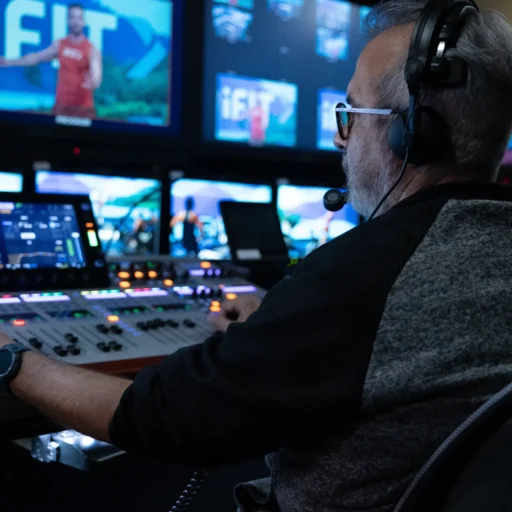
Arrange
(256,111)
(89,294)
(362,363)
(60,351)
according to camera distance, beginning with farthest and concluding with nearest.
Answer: (256,111)
(89,294)
(60,351)
(362,363)

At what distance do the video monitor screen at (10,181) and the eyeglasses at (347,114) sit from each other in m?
1.01

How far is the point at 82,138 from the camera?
1749mm

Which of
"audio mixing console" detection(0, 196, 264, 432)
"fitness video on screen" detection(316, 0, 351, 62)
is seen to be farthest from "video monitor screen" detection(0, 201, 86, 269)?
"fitness video on screen" detection(316, 0, 351, 62)

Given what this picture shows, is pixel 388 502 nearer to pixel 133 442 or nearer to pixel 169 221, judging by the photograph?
pixel 133 442

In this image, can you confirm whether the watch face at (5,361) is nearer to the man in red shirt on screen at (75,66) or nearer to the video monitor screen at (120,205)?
the video monitor screen at (120,205)

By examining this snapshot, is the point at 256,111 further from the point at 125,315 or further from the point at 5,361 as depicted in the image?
the point at 5,361

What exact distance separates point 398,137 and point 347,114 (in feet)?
0.42

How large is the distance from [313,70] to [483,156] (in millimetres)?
1465

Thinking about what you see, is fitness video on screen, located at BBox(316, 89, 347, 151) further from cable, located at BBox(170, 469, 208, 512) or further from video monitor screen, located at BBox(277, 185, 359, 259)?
cable, located at BBox(170, 469, 208, 512)

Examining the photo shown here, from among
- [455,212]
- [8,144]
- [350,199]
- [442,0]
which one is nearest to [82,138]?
[8,144]

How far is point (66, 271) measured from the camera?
4.52 feet

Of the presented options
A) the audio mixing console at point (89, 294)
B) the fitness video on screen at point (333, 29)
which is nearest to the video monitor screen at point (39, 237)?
the audio mixing console at point (89, 294)

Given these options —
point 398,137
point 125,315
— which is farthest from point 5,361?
point 398,137

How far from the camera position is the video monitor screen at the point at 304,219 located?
2084 mm
